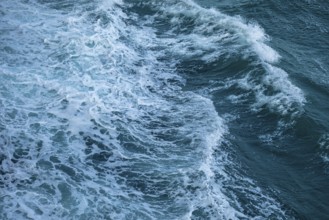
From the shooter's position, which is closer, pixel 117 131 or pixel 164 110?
pixel 117 131

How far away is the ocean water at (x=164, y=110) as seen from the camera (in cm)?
1388

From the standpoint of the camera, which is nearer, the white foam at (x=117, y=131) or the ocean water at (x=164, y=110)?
the white foam at (x=117, y=131)

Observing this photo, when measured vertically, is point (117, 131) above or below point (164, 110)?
below

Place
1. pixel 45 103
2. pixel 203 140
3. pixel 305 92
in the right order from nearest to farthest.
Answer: pixel 203 140 < pixel 45 103 < pixel 305 92

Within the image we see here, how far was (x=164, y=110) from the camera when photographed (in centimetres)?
1777

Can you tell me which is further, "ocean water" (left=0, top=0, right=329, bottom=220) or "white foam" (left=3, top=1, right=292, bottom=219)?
"ocean water" (left=0, top=0, right=329, bottom=220)

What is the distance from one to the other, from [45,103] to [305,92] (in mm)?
10983

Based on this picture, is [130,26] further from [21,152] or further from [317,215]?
[317,215]

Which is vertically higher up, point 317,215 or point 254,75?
point 254,75

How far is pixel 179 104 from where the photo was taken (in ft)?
59.6

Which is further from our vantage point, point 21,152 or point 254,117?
point 254,117

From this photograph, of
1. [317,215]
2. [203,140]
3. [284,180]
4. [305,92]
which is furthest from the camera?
[305,92]

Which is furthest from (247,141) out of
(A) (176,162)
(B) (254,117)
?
(A) (176,162)

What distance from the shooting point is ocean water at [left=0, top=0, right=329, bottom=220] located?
45.5 ft
